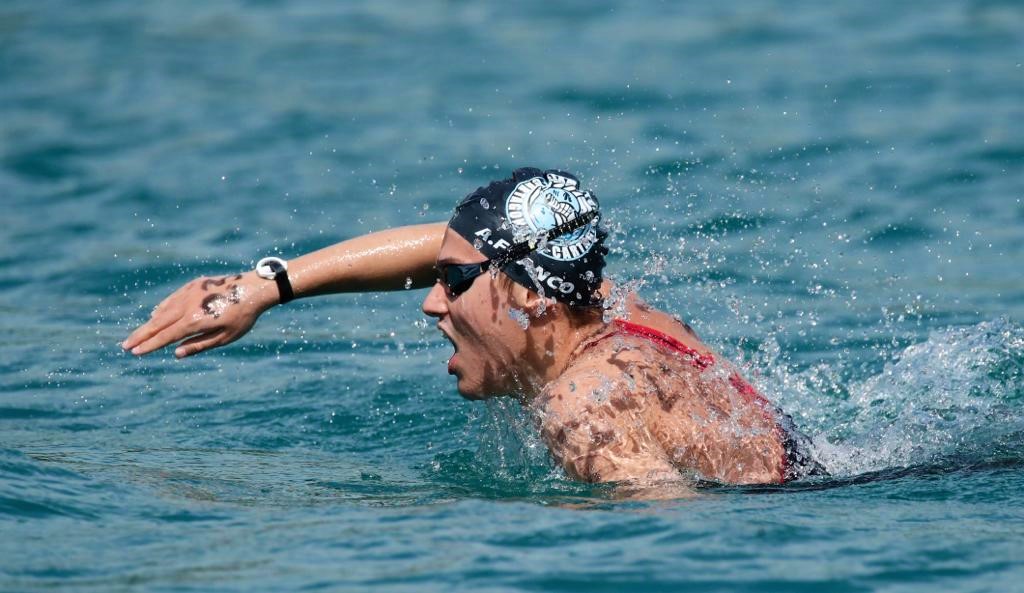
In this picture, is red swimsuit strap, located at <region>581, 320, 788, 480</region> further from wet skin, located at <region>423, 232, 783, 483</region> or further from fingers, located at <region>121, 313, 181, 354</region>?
fingers, located at <region>121, 313, 181, 354</region>

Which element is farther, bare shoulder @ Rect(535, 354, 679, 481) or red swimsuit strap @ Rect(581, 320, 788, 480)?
red swimsuit strap @ Rect(581, 320, 788, 480)

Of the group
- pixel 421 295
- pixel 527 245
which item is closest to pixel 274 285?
pixel 527 245

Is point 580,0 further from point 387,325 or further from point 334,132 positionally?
point 387,325

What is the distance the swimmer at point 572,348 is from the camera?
4992 millimetres

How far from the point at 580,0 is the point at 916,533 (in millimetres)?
12648

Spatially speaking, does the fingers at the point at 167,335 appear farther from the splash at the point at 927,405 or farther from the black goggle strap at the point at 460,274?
the splash at the point at 927,405

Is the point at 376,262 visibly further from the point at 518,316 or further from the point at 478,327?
the point at 518,316

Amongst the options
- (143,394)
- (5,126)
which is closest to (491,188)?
(143,394)

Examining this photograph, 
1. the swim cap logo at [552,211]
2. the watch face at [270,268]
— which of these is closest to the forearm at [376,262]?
the watch face at [270,268]

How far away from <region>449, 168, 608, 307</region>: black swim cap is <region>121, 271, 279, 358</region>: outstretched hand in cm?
94

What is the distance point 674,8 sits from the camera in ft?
53.1

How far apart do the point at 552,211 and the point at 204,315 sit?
143 cm

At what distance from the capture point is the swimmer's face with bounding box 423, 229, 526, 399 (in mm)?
5301

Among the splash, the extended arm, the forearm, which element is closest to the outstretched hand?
the extended arm
